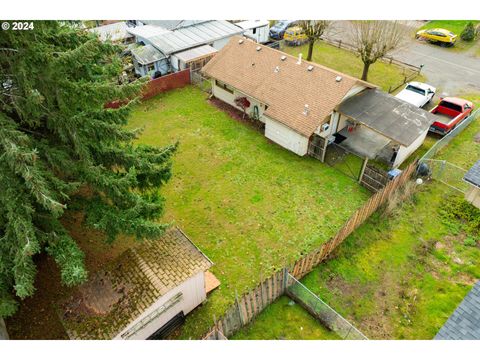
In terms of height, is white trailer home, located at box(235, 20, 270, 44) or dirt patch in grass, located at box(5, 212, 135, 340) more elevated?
white trailer home, located at box(235, 20, 270, 44)

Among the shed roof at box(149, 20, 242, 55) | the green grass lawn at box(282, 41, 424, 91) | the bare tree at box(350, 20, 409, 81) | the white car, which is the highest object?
the bare tree at box(350, 20, 409, 81)

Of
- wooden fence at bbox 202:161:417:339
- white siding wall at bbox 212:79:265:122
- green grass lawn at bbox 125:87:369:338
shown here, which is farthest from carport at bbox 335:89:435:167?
white siding wall at bbox 212:79:265:122

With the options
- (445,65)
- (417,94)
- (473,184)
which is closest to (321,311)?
(473,184)

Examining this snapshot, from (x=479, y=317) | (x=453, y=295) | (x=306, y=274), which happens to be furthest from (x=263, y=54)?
(x=479, y=317)

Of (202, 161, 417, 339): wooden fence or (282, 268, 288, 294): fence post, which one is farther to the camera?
(282, 268, 288, 294): fence post

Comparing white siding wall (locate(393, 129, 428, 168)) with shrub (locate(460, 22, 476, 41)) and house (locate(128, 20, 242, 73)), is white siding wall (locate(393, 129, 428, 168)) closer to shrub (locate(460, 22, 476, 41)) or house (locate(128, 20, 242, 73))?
house (locate(128, 20, 242, 73))

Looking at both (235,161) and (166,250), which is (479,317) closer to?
(166,250)
